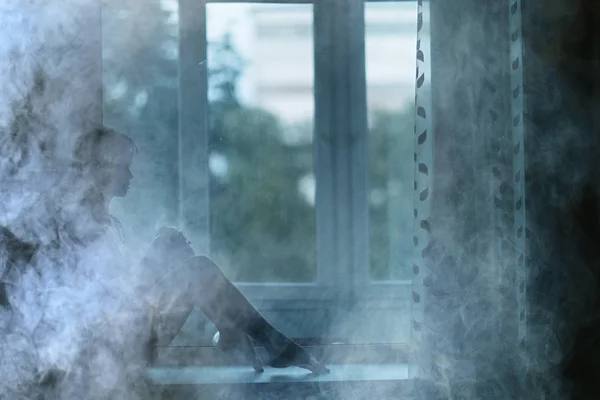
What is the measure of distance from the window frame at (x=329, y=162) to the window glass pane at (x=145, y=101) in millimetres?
25

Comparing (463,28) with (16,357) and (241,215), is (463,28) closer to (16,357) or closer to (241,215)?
(241,215)

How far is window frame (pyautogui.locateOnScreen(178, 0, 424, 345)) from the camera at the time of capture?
119 cm

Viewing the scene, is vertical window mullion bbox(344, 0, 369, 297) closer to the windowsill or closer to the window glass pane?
the windowsill

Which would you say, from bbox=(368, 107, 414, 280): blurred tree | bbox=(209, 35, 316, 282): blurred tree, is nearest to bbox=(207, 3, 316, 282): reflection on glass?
bbox=(209, 35, 316, 282): blurred tree

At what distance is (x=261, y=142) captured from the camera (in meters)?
1.22

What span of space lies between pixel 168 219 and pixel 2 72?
1.41 feet

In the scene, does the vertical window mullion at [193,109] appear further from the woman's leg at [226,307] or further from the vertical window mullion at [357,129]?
the vertical window mullion at [357,129]

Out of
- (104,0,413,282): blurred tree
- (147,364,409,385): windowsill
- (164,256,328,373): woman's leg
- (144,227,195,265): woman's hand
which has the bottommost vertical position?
(147,364,409,385): windowsill

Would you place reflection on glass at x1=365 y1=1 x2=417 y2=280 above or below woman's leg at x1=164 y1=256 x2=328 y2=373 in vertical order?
above

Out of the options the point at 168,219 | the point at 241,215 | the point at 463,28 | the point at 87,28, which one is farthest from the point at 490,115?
the point at 87,28

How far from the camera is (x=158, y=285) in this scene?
3.76 ft

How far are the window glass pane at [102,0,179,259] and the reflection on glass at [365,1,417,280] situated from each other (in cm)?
43

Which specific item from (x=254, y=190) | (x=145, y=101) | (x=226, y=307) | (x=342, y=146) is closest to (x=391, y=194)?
(x=342, y=146)

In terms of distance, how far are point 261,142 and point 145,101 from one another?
0.84 ft
